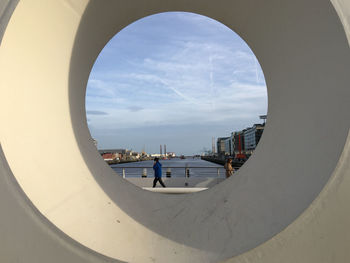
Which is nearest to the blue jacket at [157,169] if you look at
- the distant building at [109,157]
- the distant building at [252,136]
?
the distant building at [252,136]

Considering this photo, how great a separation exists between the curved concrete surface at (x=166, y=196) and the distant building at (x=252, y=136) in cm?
5342

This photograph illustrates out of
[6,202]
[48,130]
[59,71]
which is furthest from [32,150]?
[59,71]

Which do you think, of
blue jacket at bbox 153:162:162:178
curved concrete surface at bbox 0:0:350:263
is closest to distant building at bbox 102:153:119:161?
blue jacket at bbox 153:162:162:178

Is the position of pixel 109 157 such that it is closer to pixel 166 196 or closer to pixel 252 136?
pixel 252 136

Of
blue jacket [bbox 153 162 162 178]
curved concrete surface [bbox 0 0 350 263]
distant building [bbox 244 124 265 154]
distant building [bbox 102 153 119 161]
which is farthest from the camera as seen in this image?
distant building [bbox 102 153 119 161]

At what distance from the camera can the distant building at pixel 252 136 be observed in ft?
183

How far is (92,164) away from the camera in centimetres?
321

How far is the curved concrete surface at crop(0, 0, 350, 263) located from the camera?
215cm

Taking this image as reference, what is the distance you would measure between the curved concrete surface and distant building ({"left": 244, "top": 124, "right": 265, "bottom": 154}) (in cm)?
5342

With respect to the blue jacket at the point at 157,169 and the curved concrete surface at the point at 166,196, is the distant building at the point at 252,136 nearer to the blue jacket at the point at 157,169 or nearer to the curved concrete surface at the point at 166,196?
the blue jacket at the point at 157,169

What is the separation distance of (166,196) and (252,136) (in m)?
60.9

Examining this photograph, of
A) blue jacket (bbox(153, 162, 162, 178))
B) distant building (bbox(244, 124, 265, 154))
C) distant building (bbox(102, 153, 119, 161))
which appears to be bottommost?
distant building (bbox(102, 153, 119, 161))

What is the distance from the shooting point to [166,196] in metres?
3.60

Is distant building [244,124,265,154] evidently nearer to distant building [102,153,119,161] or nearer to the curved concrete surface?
distant building [102,153,119,161]
